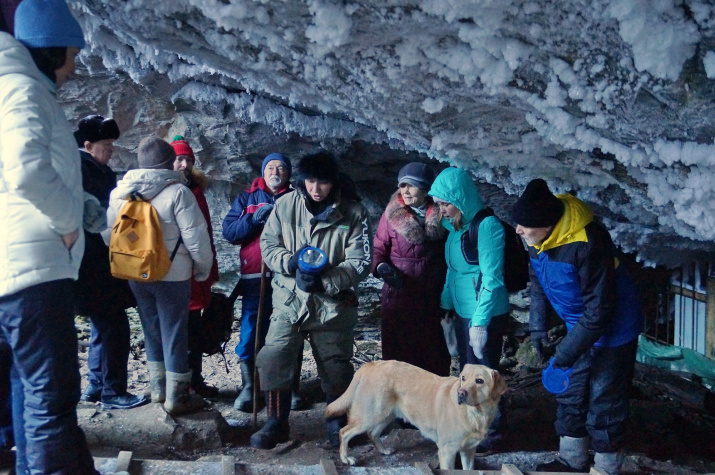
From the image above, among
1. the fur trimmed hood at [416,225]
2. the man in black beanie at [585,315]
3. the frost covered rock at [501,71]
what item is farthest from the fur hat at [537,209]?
the fur trimmed hood at [416,225]

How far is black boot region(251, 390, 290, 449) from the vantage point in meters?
4.20

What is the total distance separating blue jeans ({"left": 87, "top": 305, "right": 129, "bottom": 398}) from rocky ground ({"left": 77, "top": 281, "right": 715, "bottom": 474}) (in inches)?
7.3

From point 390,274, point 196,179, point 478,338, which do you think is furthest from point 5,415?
point 478,338

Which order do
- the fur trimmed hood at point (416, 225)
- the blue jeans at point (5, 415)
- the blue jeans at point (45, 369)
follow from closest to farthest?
the blue jeans at point (45, 369)
the blue jeans at point (5, 415)
the fur trimmed hood at point (416, 225)

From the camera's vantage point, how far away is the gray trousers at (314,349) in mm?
4168

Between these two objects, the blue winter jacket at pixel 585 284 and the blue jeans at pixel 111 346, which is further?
the blue jeans at pixel 111 346

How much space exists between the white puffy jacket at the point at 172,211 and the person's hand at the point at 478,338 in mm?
1836

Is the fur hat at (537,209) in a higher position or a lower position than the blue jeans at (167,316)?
higher

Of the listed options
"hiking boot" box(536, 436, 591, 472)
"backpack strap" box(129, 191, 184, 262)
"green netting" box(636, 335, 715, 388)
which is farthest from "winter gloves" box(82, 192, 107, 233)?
"green netting" box(636, 335, 715, 388)

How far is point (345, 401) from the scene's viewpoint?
13.4ft

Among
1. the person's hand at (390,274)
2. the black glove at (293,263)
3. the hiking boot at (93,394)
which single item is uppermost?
the black glove at (293,263)

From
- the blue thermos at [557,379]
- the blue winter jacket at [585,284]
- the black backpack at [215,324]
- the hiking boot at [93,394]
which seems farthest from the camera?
the black backpack at [215,324]

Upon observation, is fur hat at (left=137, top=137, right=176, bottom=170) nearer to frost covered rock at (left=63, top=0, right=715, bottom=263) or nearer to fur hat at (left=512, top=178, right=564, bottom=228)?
frost covered rock at (left=63, top=0, right=715, bottom=263)

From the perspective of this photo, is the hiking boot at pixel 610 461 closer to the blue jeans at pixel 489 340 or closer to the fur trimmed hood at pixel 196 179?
the blue jeans at pixel 489 340
